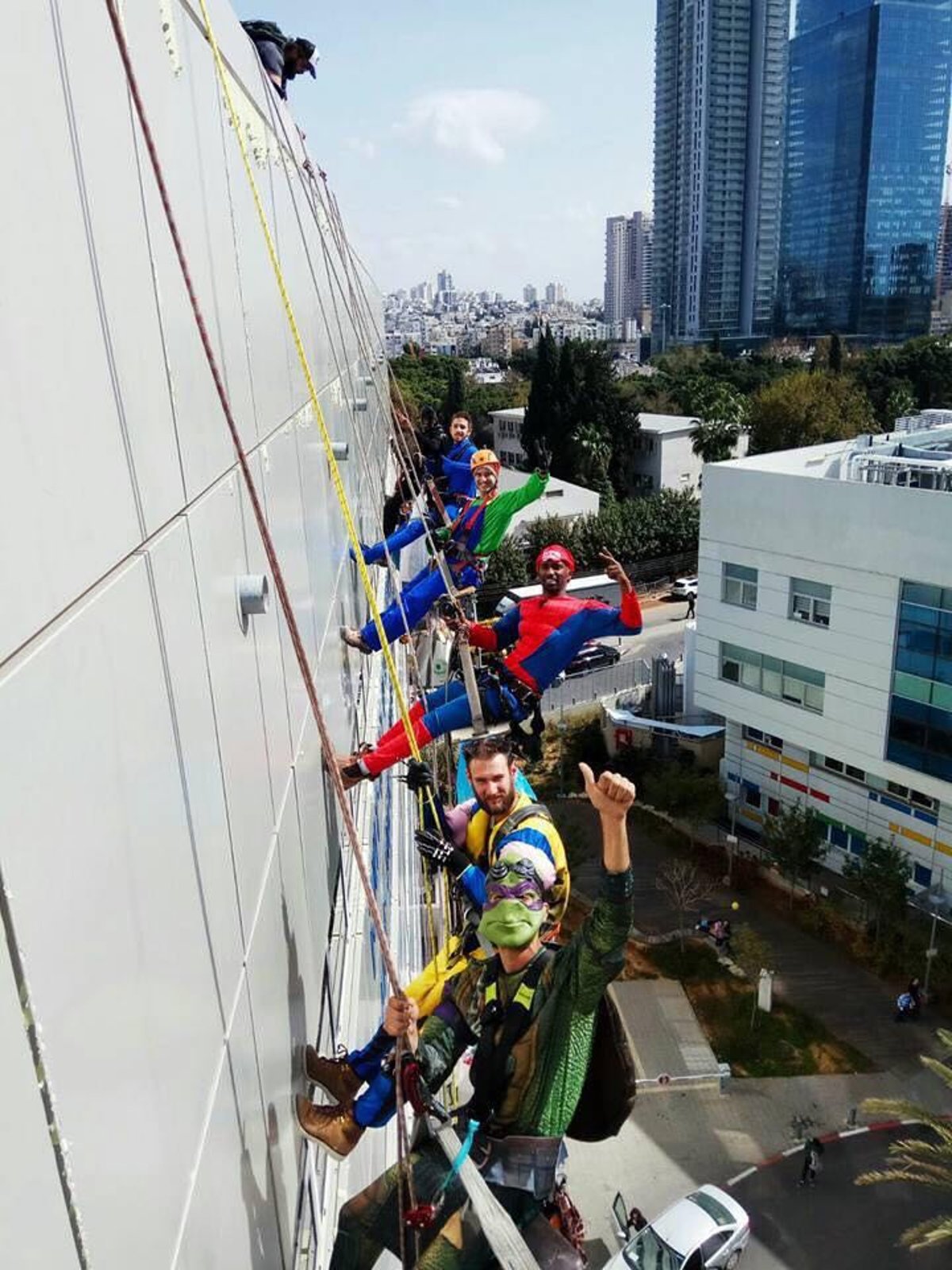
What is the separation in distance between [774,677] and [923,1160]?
823cm

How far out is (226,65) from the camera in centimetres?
299

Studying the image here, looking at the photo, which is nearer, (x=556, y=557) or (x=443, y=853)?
(x=443, y=853)

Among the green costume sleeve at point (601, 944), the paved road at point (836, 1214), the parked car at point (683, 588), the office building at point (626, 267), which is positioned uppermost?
the office building at point (626, 267)

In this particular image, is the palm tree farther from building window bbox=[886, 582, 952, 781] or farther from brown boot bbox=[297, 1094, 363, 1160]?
brown boot bbox=[297, 1094, 363, 1160]

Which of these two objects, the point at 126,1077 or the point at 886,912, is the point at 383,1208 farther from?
the point at 886,912

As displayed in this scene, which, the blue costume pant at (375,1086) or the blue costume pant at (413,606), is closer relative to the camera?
the blue costume pant at (375,1086)

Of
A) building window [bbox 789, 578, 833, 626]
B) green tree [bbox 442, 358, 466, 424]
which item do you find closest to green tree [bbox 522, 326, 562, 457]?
green tree [bbox 442, 358, 466, 424]

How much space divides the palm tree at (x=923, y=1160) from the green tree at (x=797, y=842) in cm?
496

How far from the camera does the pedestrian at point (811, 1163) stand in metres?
12.0

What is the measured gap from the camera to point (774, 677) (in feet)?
58.5

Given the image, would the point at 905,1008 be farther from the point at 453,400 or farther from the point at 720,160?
the point at 720,160

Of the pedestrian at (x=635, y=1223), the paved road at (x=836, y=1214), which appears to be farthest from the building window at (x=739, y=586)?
the pedestrian at (x=635, y=1223)

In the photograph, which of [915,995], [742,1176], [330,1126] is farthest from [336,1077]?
[915,995]

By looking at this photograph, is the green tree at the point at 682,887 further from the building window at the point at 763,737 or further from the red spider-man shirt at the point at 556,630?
the red spider-man shirt at the point at 556,630
